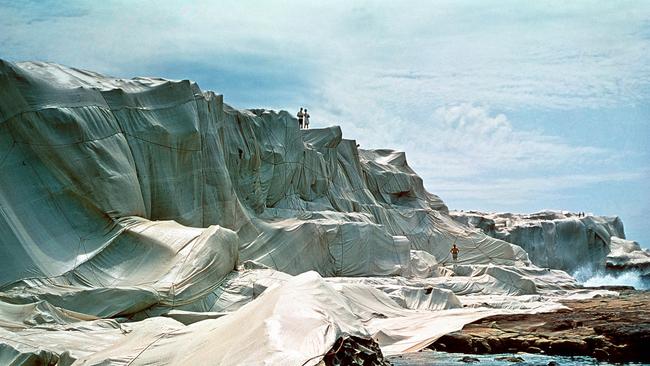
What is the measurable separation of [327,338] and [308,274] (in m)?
2.22

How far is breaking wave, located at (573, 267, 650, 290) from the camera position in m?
51.9

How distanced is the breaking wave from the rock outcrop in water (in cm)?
1712

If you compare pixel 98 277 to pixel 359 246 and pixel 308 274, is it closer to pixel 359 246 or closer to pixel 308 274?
pixel 308 274

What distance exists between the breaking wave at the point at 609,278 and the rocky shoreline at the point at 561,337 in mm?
31977

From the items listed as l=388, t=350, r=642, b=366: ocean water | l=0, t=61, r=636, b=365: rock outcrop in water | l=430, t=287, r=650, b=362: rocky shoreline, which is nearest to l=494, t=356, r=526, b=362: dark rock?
l=388, t=350, r=642, b=366: ocean water

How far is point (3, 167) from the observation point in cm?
1989

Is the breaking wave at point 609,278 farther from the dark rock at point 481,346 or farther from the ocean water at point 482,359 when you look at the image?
the ocean water at point 482,359

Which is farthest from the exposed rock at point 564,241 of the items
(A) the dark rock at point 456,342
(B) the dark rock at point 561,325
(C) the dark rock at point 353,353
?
(C) the dark rock at point 353,353

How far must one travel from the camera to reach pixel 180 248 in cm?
1992

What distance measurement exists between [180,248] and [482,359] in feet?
25.2

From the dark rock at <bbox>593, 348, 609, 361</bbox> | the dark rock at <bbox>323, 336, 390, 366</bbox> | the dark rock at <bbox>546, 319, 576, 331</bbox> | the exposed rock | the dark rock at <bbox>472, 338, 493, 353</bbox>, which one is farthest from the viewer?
the exposed rock

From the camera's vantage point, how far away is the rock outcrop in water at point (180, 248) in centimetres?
1034

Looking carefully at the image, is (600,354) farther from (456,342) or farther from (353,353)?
(353,353)

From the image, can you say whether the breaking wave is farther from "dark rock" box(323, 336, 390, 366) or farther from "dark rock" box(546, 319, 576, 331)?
"dark rock" box(323, 336, 390, 366)
